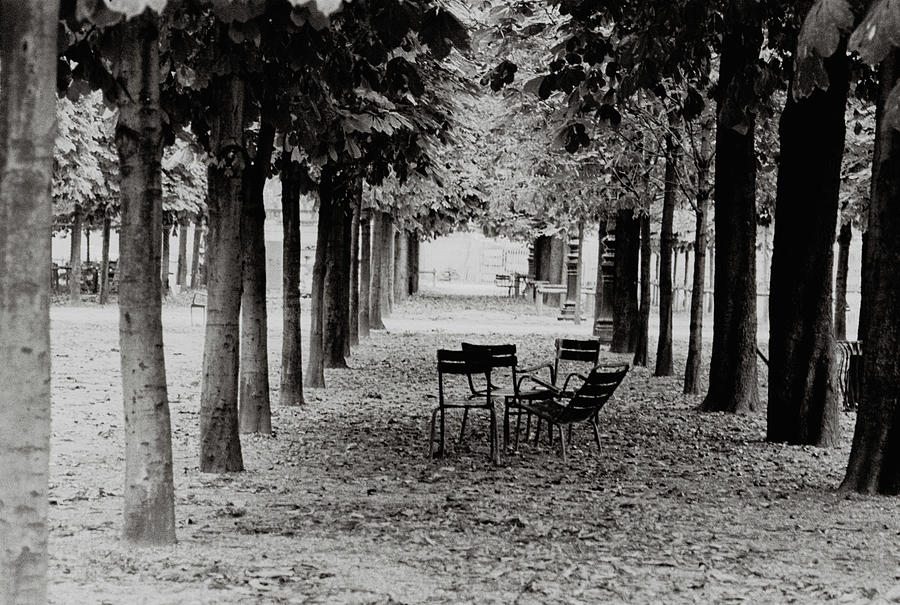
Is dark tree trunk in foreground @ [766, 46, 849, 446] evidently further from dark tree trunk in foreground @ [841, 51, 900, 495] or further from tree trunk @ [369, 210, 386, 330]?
tree trunk @ [369, 210, 386, 330]

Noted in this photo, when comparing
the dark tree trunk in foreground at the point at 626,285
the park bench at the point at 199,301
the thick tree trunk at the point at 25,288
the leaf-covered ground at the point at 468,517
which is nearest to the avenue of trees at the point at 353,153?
the thick tree trunk at the point at 25,288

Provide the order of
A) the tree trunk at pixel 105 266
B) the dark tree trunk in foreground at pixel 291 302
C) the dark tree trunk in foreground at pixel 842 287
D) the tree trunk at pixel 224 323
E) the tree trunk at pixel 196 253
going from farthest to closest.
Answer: the tree trunk at pixel 196 253, the tree trunk at pixel 105 266, the dark tree trunk in foreground at pixel 842 287, the dark tree trunk in foreground at pixel 291 302, the tree trunk at pixel 224 323

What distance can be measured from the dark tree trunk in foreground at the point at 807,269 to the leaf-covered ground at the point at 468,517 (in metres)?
0.47

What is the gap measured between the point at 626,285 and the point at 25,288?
2240 centimetres

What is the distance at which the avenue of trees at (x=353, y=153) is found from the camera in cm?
496

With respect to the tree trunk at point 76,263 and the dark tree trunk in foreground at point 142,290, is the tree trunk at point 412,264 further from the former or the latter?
the dark tree trunk in foreground at point 142,290

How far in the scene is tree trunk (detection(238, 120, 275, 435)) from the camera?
1150cm

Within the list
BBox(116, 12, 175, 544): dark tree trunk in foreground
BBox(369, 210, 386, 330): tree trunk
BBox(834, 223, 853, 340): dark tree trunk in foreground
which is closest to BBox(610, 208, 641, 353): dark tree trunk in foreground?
BBox(834, 223, 853, 340): dark tree trunk in foreground

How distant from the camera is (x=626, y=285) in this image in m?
26.6

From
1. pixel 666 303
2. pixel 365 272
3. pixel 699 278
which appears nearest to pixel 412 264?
pixel 365 272

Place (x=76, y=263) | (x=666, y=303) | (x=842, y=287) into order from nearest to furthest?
(x=666, y=303) → (x=842, y=287) → (x=76, y=263)

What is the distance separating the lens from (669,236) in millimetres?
22047

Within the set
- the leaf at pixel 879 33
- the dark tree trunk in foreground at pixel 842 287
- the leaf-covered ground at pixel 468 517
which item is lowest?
the leaf-covered ground at pixel 468 517

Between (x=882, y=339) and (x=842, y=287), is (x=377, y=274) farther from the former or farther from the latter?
(x=882, y=339)
